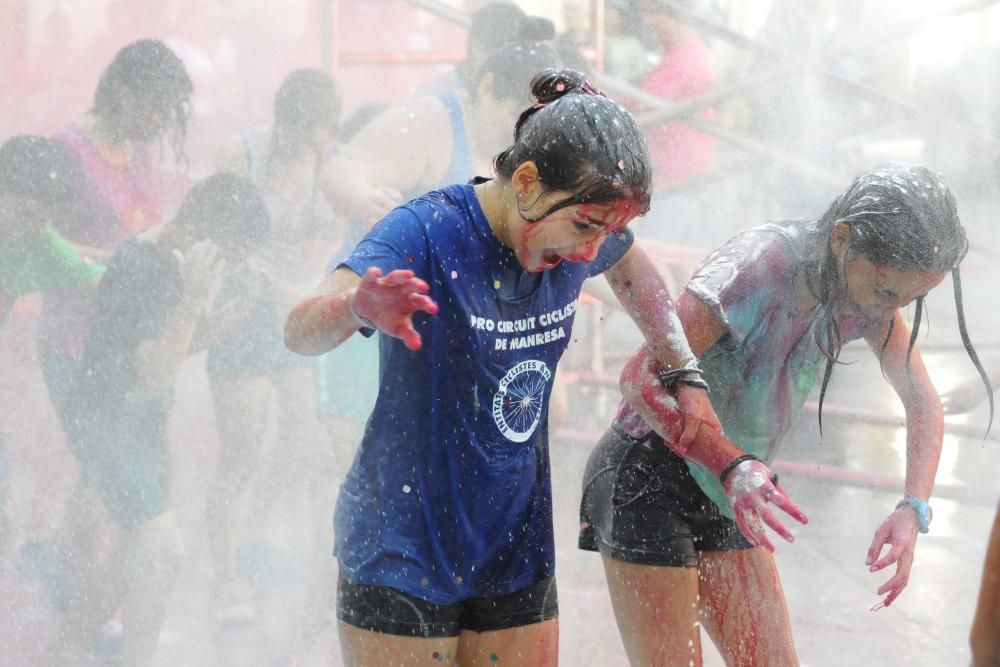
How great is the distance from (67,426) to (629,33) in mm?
3263

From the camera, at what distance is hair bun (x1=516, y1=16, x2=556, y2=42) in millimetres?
3914

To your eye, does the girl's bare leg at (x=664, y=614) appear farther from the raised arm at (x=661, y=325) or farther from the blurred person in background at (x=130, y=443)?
the blurred person in background at (x=130, y=443)

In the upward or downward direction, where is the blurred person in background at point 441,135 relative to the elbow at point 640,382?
upward

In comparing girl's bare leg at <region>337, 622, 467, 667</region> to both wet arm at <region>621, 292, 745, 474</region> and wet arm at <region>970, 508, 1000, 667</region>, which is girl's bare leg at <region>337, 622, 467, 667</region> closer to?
wet arm at <region>621, 292, 745, 474</region>

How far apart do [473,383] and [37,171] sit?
227 cm

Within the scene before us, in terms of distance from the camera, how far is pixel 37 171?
132 inches

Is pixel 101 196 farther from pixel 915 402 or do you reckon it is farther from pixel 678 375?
pixel 915 402

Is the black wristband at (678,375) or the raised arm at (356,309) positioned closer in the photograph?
the raised arm at (356,309)

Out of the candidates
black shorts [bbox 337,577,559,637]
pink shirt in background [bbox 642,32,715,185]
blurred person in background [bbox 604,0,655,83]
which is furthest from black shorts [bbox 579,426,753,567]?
blurred person in background [bbox 604,0,655,83]

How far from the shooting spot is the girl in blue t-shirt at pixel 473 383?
1533mm

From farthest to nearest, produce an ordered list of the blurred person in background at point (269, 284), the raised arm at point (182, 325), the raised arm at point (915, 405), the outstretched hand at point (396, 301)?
the blurred person in background at point (269, 284)
the raised arm at point (182, 325)
the raised arm at point (915, 405)
the outstretched hand at point (396, 301)

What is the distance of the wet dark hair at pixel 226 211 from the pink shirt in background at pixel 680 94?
223 centimetres

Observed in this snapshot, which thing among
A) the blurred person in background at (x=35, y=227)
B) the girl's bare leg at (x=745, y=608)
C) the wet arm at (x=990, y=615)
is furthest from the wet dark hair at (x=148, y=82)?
the wet arm at (x=990, y=615)

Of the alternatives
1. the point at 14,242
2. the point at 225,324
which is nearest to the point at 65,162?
the point at 14,242
